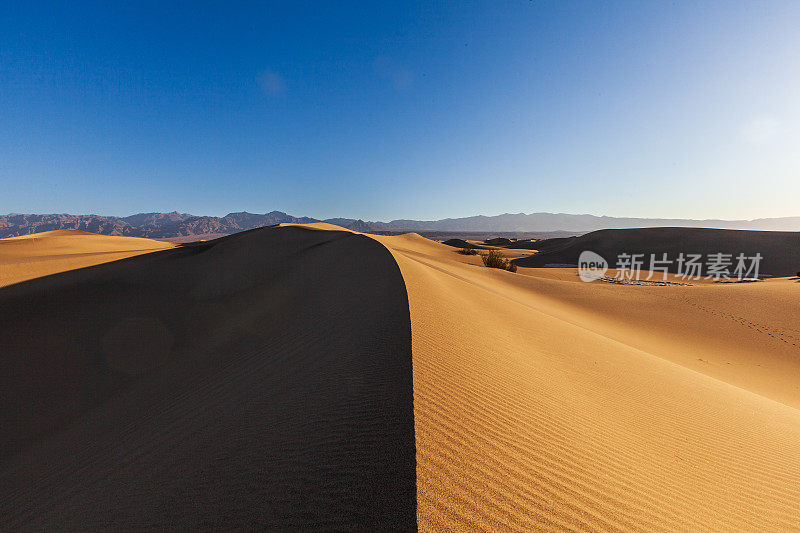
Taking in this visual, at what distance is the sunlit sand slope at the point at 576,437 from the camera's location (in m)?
2.10

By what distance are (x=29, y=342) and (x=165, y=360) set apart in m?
3.54

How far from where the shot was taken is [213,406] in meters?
3.67

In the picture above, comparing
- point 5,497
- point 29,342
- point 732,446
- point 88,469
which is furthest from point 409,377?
point 29,342

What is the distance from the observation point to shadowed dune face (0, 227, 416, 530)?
6.68 feet

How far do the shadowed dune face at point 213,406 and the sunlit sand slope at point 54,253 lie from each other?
4.44 meters

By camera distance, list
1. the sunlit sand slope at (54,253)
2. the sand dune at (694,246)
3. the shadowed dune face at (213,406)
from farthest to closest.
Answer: the sand dune at (694,246)
the sunlit sand slope at (54,253)
the shadowed dune face at (213,406)

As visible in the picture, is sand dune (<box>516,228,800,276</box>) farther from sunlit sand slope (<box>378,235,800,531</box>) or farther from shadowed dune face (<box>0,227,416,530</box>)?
shadowed dune face (<box>0,227,416,530</box>)

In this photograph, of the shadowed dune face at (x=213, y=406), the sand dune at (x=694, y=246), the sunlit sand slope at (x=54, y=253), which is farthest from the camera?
the sand dune at (x=694, y=246)

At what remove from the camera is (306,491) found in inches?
77.7

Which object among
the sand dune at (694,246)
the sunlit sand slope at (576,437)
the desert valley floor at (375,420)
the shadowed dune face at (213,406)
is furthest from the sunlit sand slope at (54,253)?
the sand dune at (694,246)

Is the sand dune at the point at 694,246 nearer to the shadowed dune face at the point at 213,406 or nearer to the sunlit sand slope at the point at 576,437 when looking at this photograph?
the sunlit sand slope at the point at 576,437

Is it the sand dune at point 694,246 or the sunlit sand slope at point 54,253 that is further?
the sand dune at point 694,246

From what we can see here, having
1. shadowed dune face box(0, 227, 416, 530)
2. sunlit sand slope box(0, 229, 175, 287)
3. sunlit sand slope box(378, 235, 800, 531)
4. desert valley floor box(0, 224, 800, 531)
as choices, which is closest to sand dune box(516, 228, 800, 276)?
sunlit sand slope box(378, 235, 800, 531)

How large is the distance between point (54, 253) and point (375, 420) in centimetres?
3088
